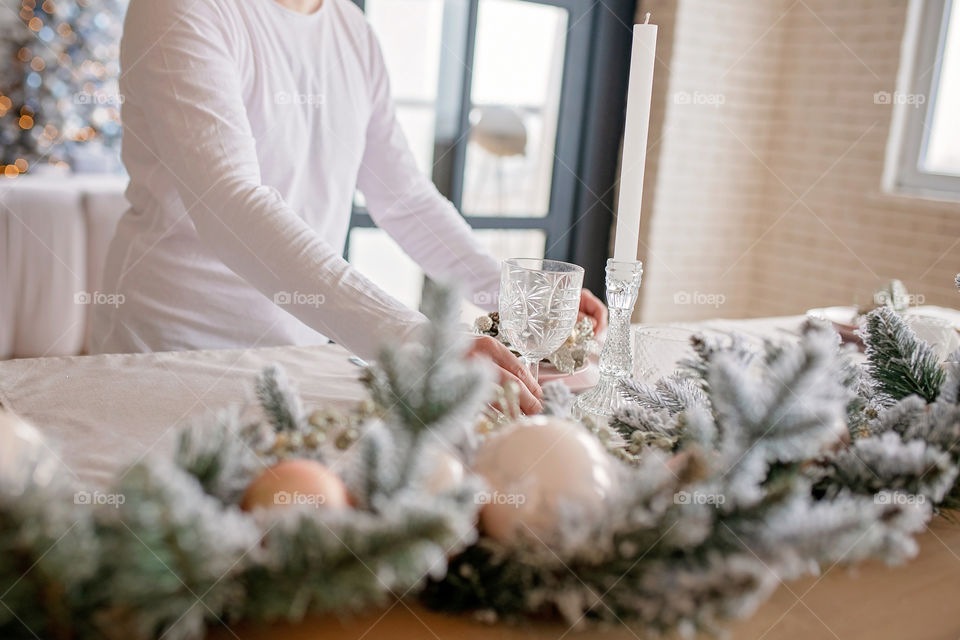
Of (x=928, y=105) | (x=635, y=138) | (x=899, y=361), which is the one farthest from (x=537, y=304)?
(x=928, y=105)

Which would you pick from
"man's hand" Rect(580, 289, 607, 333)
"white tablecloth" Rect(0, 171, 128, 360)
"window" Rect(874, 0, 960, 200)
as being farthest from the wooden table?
"window" Rect(874, 0, 960, 200)

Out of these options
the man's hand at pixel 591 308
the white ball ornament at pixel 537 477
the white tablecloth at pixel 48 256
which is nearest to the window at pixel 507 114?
the white tablecloth at pixel 48 256

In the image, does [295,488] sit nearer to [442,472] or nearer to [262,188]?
[442,472]

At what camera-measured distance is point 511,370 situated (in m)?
0.84

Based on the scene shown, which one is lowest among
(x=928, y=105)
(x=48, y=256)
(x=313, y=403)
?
(x=48, y=256)

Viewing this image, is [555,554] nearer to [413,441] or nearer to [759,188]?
[413,441]

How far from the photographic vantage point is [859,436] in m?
0.69

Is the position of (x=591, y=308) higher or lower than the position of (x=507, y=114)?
lower

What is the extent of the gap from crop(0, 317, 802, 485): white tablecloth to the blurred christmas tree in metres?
3.48

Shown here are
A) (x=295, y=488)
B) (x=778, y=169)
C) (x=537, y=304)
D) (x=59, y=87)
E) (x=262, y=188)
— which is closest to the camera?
(x=295, y=488)

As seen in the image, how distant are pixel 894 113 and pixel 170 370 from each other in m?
3.47

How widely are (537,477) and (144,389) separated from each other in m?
0.57

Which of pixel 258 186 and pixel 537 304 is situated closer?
pixel 537 304

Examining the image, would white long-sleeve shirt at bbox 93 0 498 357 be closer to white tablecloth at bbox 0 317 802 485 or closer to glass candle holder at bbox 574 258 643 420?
white tablecloth at bbox 0 317 802 485
